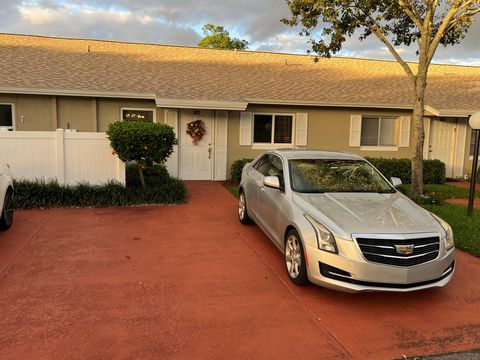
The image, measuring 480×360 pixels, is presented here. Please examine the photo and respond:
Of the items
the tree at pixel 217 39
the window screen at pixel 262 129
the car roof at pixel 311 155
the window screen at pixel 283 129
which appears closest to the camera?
the car roof at pixel 311 155

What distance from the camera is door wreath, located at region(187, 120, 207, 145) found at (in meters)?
12.9

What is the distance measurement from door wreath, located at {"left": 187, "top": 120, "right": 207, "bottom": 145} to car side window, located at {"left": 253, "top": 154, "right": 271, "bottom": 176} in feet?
19.2

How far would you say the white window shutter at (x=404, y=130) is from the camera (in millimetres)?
14691

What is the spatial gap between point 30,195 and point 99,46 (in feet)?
31.3

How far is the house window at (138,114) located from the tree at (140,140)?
376 cm

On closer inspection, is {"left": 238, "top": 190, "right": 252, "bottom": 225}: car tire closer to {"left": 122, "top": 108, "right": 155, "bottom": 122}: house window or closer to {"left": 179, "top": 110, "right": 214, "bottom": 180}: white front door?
{"left": 179, "top": 110, "right": 214, "bottom": 180}: white front door

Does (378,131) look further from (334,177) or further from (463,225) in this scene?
(334,177)

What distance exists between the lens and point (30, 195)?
8789 millimetres

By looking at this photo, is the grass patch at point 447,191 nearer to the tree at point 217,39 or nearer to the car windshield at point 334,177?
the car windshield at point 334,177

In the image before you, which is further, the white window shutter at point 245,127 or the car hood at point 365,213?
the white window shutter at point 245,127

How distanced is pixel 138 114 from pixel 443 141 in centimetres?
1105

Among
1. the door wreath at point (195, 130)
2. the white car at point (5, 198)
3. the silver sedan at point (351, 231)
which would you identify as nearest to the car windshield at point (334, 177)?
the silver sedan at point (351, 231)

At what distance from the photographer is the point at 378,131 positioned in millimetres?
14711

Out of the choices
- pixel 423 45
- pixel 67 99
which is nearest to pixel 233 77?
pixel 67 99
